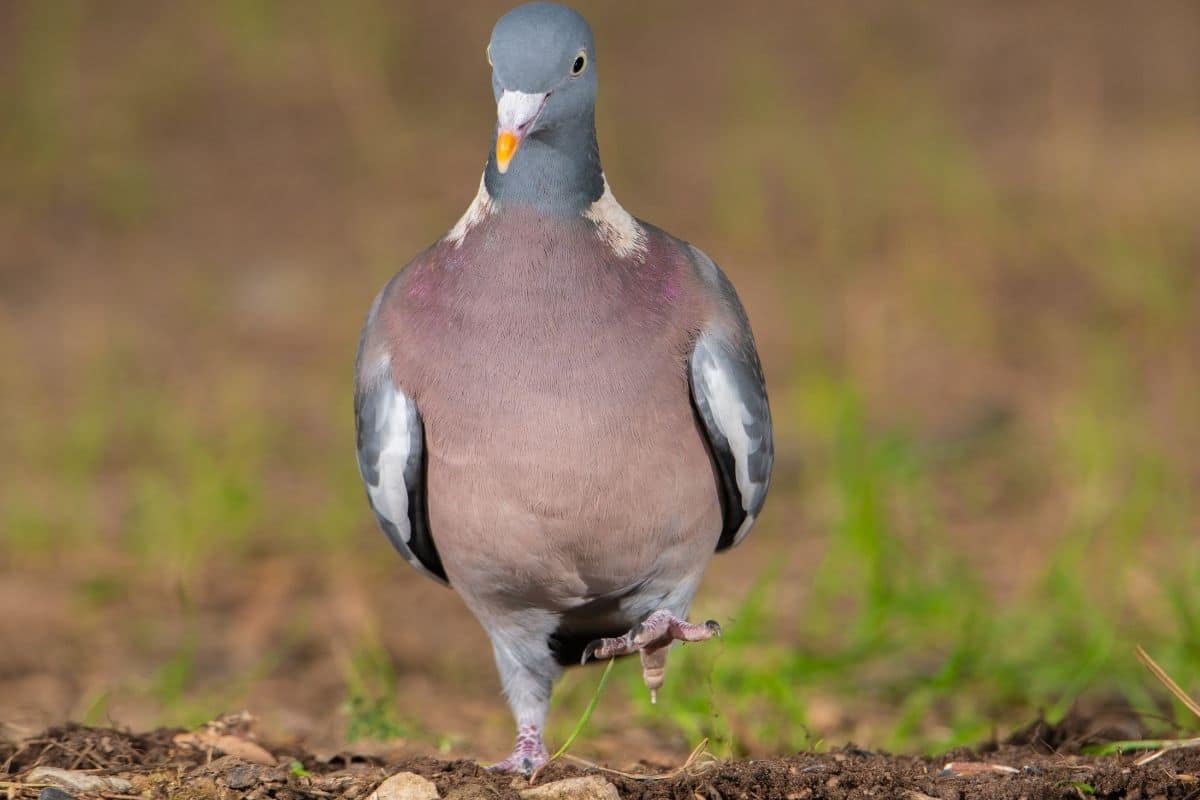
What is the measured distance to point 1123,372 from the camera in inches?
310

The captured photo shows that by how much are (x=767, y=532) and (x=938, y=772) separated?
3.34 metres

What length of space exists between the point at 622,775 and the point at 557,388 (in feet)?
2.69

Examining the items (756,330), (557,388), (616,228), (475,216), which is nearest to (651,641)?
(557,388)

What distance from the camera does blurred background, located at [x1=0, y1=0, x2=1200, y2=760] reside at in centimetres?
519

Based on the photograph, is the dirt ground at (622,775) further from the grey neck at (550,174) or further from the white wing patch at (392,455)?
the grey neck at (550,174)

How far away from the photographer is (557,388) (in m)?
3.35

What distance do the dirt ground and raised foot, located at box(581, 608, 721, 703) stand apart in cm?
23

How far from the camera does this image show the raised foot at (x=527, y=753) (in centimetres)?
381

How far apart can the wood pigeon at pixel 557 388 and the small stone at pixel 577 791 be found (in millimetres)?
400

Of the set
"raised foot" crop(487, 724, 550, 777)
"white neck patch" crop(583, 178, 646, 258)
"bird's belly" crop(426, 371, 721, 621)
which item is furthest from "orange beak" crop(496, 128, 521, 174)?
"raised foot" crop(487, 724, 550, 777)

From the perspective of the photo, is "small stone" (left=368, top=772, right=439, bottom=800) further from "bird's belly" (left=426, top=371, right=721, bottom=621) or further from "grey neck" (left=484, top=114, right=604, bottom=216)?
"grey neck" (left=484, top=114, right=604, bottom=216)

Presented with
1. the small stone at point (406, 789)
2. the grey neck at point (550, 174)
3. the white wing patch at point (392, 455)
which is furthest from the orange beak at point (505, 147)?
the small stone at point (406, 789)

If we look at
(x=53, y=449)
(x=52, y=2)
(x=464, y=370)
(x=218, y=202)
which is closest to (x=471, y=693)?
(x=464, y=370)

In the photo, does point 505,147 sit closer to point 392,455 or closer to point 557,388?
point 557,388
